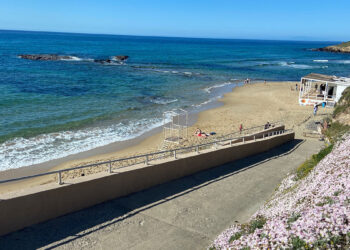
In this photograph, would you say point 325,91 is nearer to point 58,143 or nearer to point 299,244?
point 58,143

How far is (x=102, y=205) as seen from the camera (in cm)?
823

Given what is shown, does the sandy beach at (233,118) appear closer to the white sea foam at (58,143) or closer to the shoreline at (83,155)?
the shoreline at (83,155)

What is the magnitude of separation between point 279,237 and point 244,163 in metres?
8.01

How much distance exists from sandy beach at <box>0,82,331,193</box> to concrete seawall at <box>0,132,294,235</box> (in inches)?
236

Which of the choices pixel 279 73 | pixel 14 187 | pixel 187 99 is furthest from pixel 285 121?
pixel 279 73

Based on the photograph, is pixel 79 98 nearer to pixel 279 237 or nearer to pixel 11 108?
pixel 11 108

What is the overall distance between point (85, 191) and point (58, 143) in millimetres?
12190

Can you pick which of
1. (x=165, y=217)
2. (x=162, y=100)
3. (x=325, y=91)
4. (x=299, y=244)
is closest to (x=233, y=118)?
(x=162, y=100)

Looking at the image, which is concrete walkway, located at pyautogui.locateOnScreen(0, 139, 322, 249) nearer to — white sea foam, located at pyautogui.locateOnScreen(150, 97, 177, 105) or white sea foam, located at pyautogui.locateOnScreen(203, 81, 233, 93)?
white sea foam, located at pyautogui.locateOnScreen(150, 97, 177, 105)

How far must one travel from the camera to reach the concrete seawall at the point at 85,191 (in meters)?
6.78

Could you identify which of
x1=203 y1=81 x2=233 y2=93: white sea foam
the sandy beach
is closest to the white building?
the sandy beach

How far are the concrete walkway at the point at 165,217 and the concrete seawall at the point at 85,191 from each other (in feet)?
0.63

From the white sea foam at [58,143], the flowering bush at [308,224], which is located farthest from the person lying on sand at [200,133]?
the flowering bush at [308,224]

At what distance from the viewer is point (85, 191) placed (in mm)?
7898
